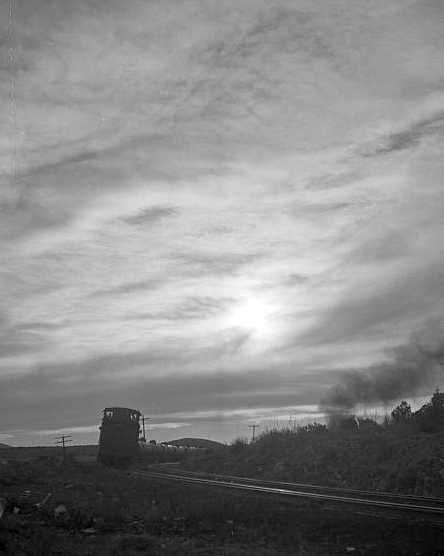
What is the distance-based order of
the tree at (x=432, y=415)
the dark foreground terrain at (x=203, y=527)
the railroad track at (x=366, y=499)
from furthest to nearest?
the tree at (x=432, y=415) < the railroad track at (x=366, y=499) < the dark foreground terrain at (x=203, y=527)

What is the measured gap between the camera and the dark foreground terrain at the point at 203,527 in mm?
12156

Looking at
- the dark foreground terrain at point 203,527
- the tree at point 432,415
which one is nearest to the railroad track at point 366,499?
the dark foreground terrain at point 203,527

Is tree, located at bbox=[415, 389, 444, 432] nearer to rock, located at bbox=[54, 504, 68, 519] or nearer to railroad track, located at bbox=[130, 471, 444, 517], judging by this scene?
railroad track, located at bbox=[130, 471, 444, 517]

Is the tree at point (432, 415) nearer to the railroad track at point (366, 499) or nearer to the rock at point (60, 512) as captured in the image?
the railroad track at point (366, 499)

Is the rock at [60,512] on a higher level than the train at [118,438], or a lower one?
lower

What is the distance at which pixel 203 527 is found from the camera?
48.8 feet

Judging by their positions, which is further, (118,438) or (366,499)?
(118,438)

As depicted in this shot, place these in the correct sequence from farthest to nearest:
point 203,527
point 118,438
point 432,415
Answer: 1. point 118,438
2. point 432,415
3. point 203,527

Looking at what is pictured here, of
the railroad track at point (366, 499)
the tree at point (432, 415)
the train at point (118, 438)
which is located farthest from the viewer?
the train at point (118, 438)

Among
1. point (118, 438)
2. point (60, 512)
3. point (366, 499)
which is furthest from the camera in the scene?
point (118, 438)

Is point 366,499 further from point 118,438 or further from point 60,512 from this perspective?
point 118,438

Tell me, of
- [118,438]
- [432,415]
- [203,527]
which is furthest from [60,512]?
[432,415]

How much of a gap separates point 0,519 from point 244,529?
6.13 meters

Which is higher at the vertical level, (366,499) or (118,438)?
(118,438)
